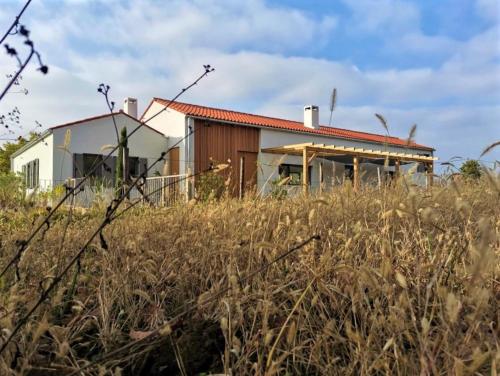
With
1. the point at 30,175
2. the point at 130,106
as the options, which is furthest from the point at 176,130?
the point at 30,175

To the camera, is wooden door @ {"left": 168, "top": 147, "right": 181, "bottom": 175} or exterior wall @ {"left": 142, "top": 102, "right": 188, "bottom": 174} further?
wooden door @ {"left": 168, "top": 147, "right": 181, "bottom": 175}

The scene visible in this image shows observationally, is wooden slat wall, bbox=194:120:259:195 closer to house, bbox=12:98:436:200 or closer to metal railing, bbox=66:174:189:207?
house, bbox=12:98:436:200

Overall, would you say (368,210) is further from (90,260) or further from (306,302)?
(90,260)

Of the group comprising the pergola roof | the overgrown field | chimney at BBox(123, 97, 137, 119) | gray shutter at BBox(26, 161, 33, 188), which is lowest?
the overgrown field

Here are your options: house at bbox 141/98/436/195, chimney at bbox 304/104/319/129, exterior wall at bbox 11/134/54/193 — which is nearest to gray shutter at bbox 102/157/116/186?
exterior wall at bbox 11/134/54/193

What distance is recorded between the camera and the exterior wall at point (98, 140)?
15.0 metres

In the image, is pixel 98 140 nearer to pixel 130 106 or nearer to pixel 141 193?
pixel 130 106

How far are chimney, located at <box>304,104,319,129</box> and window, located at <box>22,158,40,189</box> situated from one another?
1373 centimetres

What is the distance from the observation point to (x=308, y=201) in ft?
11.4

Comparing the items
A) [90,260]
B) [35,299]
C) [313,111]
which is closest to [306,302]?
[35,299]

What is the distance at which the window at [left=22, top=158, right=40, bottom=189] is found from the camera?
687 inches

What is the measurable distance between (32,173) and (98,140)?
5.20m

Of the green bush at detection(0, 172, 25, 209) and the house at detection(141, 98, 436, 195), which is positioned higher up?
the house at detection(141, 98, 436, 195)

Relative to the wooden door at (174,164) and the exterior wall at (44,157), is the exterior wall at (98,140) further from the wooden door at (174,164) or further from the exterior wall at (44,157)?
the wooden door at (174,164)
